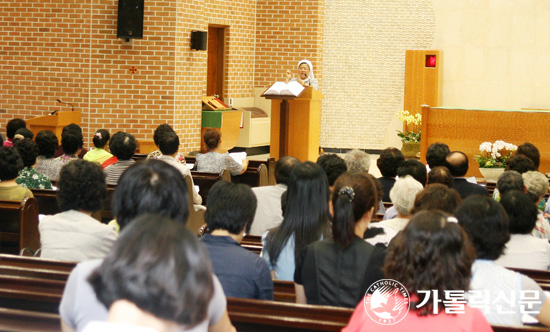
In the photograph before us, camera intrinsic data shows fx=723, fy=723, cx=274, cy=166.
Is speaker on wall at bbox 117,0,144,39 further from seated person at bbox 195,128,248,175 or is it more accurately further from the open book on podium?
seated person at bbox 195,128,248,175

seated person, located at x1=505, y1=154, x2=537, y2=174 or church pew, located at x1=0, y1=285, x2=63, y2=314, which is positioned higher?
seated person, located at x1=505, y1=154, x2=537, y2=174

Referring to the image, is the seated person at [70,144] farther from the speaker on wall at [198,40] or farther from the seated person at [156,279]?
the seated person at [156,279]

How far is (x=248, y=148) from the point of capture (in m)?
12.5

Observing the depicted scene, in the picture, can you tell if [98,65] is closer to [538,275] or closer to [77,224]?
[77,224]

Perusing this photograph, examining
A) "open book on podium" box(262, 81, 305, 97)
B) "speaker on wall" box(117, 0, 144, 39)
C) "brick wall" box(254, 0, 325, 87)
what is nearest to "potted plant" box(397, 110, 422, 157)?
"brick wall" box(254, 0, 325, 87)

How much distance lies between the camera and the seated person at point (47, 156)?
20.3ft

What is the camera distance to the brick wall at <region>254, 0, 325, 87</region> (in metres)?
12.7

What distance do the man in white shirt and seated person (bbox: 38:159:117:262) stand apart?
1.39 m

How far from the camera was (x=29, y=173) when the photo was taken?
18.1 feet

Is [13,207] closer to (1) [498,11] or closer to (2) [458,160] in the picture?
(2) [458,160]

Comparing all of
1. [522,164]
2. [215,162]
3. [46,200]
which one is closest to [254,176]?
[215,162]

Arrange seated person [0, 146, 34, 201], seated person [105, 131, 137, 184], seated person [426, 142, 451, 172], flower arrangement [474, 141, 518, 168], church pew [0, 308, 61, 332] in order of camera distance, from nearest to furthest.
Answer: church pew [0, 308, 61, 332] → seated person [0, 146, 34, 201] → seated person [426, 142, 451, 172] → seated person [105, 131, 137, 184] → flower arrangement [474, 141, 518, 168]

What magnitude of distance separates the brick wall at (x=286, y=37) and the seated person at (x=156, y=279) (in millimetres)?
11472
